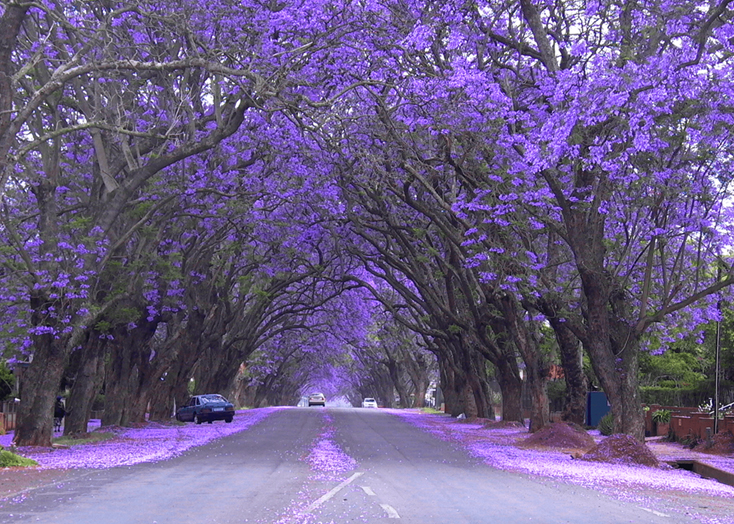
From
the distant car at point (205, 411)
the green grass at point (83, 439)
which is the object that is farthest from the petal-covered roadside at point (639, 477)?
the distant car at point (205, 411)

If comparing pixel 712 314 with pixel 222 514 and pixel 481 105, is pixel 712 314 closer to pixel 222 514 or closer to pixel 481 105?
pixel 481 105

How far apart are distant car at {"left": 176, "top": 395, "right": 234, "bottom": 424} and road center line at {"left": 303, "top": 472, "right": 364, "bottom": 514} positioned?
25.9 m

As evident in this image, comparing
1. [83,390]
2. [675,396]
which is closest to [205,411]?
[83,390]

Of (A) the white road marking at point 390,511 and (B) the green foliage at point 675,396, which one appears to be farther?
(B) the green foliage at point 675,396

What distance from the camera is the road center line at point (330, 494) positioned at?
10892mm

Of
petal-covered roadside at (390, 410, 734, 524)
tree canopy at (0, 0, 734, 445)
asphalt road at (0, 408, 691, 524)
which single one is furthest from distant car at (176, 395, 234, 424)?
asphalt road at (0, 408, 691, 524)

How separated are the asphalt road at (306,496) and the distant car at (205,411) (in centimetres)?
2118

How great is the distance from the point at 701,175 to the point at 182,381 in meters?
26.4

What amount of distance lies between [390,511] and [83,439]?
16900mm

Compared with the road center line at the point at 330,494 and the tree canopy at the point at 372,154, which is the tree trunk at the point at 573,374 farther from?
the road center line at the point at 330,494

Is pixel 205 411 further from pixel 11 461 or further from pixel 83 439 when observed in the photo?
pixel 11 461

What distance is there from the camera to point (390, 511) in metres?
10.6

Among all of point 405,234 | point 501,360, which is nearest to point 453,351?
point 501,360

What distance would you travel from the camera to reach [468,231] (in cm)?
2270
